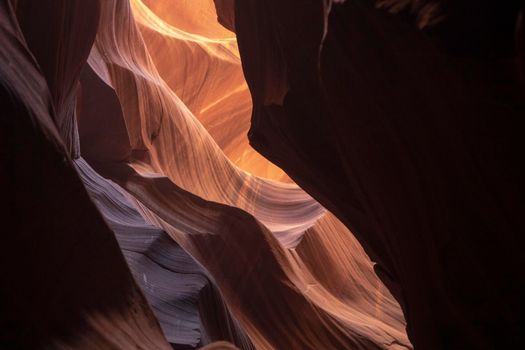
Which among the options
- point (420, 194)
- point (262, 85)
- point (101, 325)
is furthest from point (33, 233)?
point (262, 85)

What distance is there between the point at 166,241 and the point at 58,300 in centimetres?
200

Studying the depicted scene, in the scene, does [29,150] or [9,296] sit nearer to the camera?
[9,296]

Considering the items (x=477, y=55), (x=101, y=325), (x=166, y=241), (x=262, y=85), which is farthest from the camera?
(x=166, y=241)

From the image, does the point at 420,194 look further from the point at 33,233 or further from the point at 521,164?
the point at 33,233

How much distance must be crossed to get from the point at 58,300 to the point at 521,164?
1.35 meters

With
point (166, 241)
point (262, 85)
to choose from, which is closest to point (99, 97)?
point (166, 241)

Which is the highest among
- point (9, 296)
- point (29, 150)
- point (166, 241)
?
point (29, 150)

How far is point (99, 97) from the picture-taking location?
4863 mm

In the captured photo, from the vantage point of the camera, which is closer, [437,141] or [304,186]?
[437,141]

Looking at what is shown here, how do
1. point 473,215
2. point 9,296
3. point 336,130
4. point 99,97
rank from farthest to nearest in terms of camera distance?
point 99,97, point 336,130, point 473,215, point 9,296

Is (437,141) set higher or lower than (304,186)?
higher

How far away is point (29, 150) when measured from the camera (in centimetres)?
171

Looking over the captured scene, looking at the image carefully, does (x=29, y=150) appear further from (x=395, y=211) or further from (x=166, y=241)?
(x=166, y=241)

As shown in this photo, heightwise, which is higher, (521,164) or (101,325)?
(521,164)
